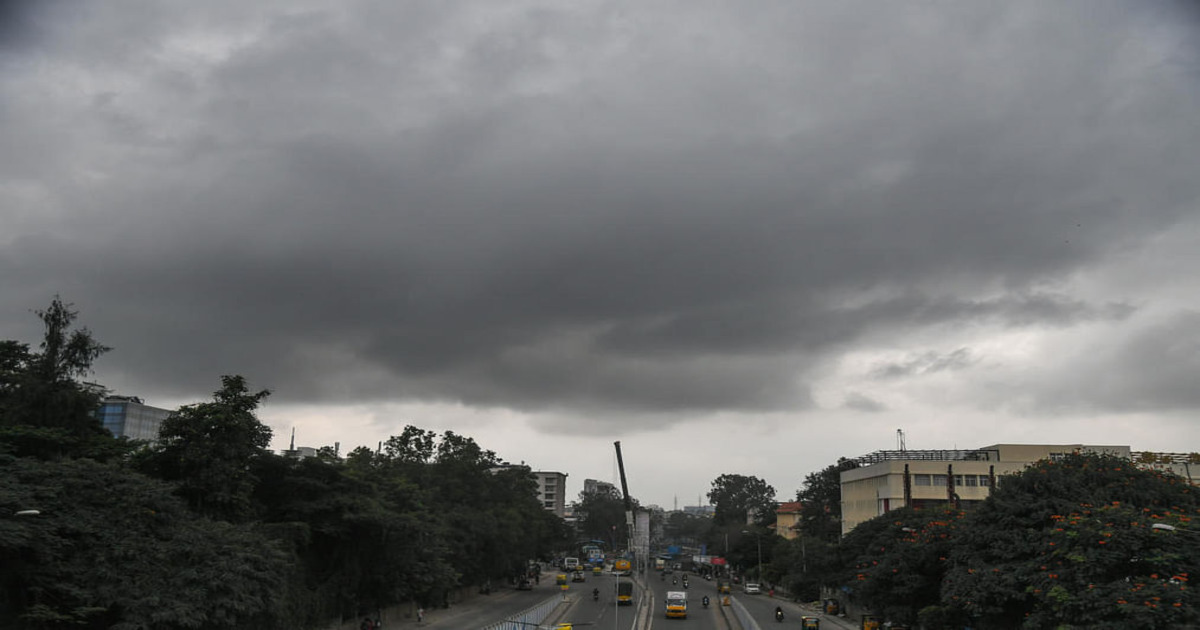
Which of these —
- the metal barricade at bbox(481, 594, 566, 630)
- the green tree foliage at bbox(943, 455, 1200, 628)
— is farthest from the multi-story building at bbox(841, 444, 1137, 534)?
the green tree foliage at bbox(943, 455, 1200, 628)

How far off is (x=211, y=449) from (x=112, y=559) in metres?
7.90

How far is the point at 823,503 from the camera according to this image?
112 meters

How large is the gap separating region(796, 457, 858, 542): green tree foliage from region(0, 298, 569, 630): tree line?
59.2 metres

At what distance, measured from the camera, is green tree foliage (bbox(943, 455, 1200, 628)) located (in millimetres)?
21391

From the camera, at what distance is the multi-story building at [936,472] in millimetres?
78125

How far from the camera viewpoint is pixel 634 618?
5925 cm

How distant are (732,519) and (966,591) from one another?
165 m

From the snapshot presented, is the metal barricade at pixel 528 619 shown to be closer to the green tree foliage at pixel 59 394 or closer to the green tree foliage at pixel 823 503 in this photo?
the green tree foliage at pixel 59 394

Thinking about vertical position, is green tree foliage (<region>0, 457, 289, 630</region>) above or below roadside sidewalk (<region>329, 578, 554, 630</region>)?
above

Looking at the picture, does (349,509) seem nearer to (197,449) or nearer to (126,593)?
(197,449)

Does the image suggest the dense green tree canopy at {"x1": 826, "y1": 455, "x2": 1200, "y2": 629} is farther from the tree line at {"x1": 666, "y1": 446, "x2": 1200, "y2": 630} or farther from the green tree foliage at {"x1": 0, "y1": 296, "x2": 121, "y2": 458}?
the green tree foliage at {"x1": 0, "y1": 296, "x2": 121, "y2": 458}

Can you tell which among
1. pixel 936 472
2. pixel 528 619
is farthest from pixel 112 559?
pixel 936 472

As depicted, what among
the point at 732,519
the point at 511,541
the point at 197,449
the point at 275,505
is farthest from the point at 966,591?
the point at 732,519

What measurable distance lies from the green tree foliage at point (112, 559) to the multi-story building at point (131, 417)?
114148mm
